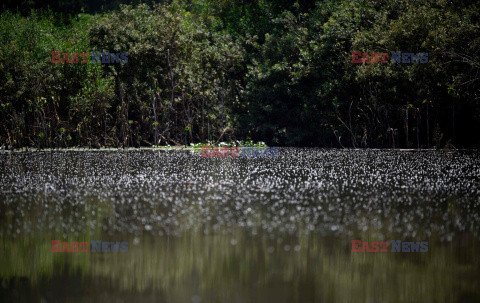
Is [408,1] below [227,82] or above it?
above

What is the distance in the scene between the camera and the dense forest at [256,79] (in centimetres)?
1586

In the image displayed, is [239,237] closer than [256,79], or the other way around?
[239,237]

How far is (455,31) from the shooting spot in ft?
45.6

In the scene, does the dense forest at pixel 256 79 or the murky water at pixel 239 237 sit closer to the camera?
the murky water at pixel 239 237

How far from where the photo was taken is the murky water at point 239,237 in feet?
8.76

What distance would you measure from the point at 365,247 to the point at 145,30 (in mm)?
16640

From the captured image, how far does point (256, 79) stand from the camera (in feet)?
65.5

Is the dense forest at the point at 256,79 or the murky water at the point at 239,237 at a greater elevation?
the dense forest at the point at 256,79

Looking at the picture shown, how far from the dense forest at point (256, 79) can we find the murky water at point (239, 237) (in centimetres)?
861

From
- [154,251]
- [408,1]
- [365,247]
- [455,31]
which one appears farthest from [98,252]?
[408,1]

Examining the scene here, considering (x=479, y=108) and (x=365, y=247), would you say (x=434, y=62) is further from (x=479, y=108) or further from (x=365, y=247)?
(x=365, y=247)

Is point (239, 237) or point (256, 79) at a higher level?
point (256, 79)

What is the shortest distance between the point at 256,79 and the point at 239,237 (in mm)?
16373

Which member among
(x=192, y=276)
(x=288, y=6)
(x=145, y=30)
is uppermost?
(x=288, y=6)
